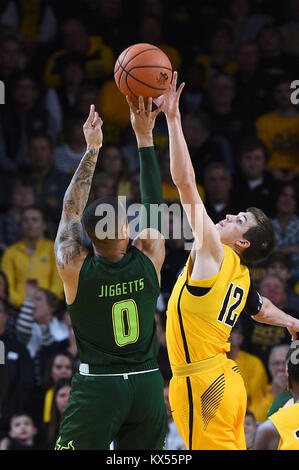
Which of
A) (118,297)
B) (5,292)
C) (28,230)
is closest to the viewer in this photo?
(118,297)

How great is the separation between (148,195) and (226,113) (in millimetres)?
6472

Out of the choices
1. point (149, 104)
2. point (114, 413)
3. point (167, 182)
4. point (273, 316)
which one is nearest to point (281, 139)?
point (167, 182)

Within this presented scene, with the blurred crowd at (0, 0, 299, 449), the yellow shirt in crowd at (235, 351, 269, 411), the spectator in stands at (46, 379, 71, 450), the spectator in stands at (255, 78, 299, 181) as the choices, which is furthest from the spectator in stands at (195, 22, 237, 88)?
the spectator in stands at (46, 379, 71, 450)

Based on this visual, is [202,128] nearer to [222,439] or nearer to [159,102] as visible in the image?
[159,102]

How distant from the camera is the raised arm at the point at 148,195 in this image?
5.21 metres

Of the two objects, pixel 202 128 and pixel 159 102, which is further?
pixel 202 128

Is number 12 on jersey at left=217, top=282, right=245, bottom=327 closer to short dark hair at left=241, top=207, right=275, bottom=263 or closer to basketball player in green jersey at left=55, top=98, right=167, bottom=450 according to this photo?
short dark hair at left=241, top=207, right=275, bottom=263

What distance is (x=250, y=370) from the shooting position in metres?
8.61

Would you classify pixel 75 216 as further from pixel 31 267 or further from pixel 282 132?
pixel 282 132

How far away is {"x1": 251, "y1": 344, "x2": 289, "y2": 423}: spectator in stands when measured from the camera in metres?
8.29

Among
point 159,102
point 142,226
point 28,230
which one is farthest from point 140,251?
point 28,230

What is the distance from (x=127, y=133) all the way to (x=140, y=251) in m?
6.53

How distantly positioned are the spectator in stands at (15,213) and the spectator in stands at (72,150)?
57 centimetres

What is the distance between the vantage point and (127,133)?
454 inches
